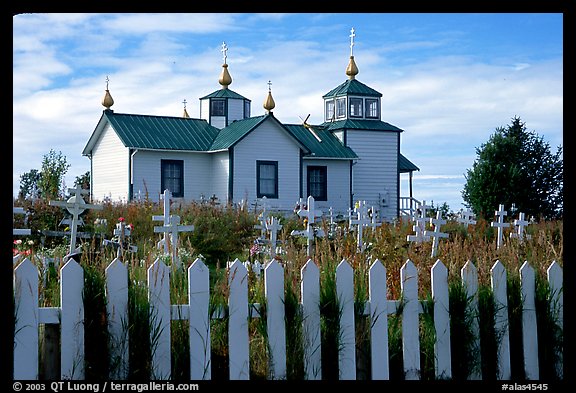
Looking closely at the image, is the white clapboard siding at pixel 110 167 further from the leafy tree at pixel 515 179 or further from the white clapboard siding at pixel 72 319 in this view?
the white clapboard siding at pixel 72 319

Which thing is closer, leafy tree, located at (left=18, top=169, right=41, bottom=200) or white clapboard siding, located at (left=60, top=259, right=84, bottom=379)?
white clapboard siding, located at (left=60, top=259, right=84, bottom=379)

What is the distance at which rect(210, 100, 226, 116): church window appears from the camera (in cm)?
3012

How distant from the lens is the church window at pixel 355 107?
31125 millimetres

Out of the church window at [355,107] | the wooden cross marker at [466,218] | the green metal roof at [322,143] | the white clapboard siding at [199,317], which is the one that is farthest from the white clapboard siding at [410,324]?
the church window at [355,107]

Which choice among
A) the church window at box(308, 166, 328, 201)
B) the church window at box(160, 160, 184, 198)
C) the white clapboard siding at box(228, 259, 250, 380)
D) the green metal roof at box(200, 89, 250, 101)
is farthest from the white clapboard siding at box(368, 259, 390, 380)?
the green metal roof at box(200, 89, 250, 101)

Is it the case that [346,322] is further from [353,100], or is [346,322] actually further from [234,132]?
[353,100]

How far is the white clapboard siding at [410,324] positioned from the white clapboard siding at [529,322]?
0.90m

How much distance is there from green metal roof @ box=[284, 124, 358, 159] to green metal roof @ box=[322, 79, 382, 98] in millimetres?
1773

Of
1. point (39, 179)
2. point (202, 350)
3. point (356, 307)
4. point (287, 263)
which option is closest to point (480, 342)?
point (356, 307)

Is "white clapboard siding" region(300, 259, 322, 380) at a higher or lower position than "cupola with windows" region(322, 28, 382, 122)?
lower

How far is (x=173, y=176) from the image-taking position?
26.6 meters

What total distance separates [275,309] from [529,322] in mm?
1989

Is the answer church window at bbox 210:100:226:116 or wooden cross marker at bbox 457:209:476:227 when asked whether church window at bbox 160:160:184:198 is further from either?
wooden cross marker at bbox 457:209:476:227

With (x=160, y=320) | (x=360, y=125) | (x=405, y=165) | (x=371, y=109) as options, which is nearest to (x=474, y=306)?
(x=160, y=320)
